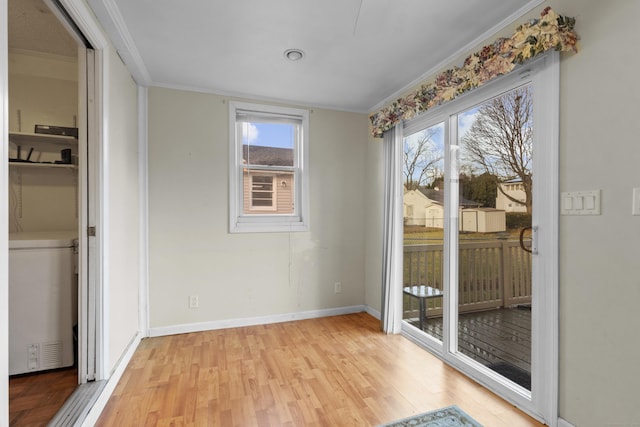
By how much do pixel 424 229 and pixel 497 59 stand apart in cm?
147

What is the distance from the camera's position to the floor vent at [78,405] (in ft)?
5.16

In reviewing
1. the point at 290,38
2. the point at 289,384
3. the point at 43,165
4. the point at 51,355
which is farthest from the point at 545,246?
the point at 43,165

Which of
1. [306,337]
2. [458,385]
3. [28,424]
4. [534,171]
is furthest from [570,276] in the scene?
[28,424]

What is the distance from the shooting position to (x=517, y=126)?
197cm

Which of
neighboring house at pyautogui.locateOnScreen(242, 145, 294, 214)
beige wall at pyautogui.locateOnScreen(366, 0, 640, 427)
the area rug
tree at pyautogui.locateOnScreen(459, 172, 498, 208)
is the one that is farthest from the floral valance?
the area rug

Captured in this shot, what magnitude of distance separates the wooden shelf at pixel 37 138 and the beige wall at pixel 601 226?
137 inches

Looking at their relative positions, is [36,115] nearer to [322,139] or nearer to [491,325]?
[322,139]

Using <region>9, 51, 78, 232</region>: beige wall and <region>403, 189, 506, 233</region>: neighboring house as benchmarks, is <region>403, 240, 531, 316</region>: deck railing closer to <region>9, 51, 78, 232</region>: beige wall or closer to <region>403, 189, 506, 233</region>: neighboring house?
<region>403, 189, 506, 233</region>: neighboring house

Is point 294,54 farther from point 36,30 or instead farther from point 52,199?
point 52,199

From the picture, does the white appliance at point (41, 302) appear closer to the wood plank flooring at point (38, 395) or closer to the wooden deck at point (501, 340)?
the wood plank flooring at point (38, 395)

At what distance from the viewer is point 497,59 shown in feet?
5.98

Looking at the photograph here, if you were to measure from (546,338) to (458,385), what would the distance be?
2.36 feet

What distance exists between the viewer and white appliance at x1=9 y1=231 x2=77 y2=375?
6.60 feet

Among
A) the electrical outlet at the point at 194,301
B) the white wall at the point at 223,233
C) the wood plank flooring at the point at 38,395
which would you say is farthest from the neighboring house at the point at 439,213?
the wood plank flooring at the point at 38,395
